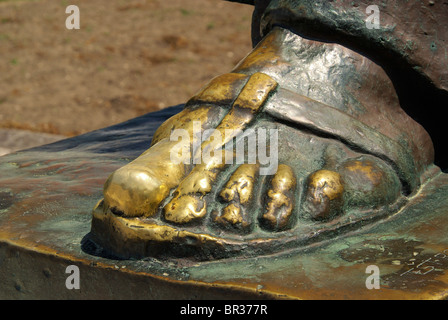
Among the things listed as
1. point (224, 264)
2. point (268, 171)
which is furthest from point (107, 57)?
point (224, 264)

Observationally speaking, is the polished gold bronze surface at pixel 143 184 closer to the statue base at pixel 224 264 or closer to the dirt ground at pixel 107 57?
the statue base at pixel 224 264

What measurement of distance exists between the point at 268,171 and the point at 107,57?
5.52 metres

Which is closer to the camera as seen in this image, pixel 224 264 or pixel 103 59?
pixel 224 264

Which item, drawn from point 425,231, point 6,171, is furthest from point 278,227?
point 6,171

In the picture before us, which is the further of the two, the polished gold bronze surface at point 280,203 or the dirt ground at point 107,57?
the dirt ground at point 107,57

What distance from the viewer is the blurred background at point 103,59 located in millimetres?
5297

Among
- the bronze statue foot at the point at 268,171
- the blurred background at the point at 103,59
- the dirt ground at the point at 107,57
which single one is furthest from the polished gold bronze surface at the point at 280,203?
A: the dirt ground at the point at 107,57

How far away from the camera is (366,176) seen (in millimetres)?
1447

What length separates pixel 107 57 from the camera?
668 centimetres

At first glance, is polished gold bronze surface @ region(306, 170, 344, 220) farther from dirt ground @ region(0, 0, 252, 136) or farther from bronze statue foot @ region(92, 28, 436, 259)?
dirt ground @ region(0, 0, 252, 136)

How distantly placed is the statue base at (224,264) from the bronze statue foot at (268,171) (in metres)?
0.03

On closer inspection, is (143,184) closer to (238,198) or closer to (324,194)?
(238,198)

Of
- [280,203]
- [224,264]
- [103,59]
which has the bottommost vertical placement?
[224,264]

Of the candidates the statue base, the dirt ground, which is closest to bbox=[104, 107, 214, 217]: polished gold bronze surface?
the statue base
